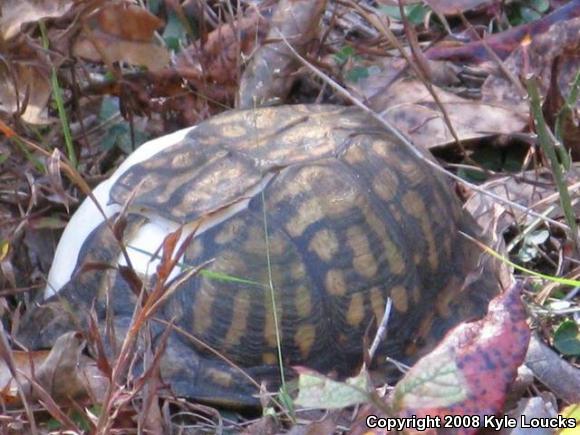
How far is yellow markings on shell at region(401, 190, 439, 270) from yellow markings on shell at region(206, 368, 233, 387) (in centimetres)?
43

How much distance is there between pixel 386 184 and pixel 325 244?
177 mm

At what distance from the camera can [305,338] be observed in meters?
1.83

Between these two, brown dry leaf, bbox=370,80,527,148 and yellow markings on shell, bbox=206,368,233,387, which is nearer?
yellow markings on shell, bbox=206,368,233,387

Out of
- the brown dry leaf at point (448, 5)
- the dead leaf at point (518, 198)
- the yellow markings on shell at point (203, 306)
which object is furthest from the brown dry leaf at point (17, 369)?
the brown dry leaf at point (448, 5)

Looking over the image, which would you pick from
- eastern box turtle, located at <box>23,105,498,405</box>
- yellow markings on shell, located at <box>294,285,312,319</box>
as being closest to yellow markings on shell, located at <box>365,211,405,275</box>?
eastern box turtle, located at <box>23,105,498,405</box>

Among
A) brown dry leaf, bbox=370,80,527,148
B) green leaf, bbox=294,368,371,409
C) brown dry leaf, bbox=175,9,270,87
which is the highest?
green leaf, bbox=294,368,371,409

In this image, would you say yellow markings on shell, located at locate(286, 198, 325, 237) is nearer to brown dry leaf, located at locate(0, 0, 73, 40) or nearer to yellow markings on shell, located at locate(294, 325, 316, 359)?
yellow markings on shell, located at locate(294, 325, 316, 359)

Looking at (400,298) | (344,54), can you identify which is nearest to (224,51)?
(344,54)

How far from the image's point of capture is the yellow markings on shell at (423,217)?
76.1 inches

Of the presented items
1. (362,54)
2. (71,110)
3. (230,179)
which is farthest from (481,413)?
(362,54)

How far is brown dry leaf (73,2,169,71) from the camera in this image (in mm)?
1936

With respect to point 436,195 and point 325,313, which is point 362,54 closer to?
point 436,195

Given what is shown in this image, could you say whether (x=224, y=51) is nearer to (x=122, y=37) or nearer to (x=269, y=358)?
(x=122, y=37)

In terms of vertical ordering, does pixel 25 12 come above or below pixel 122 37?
above
